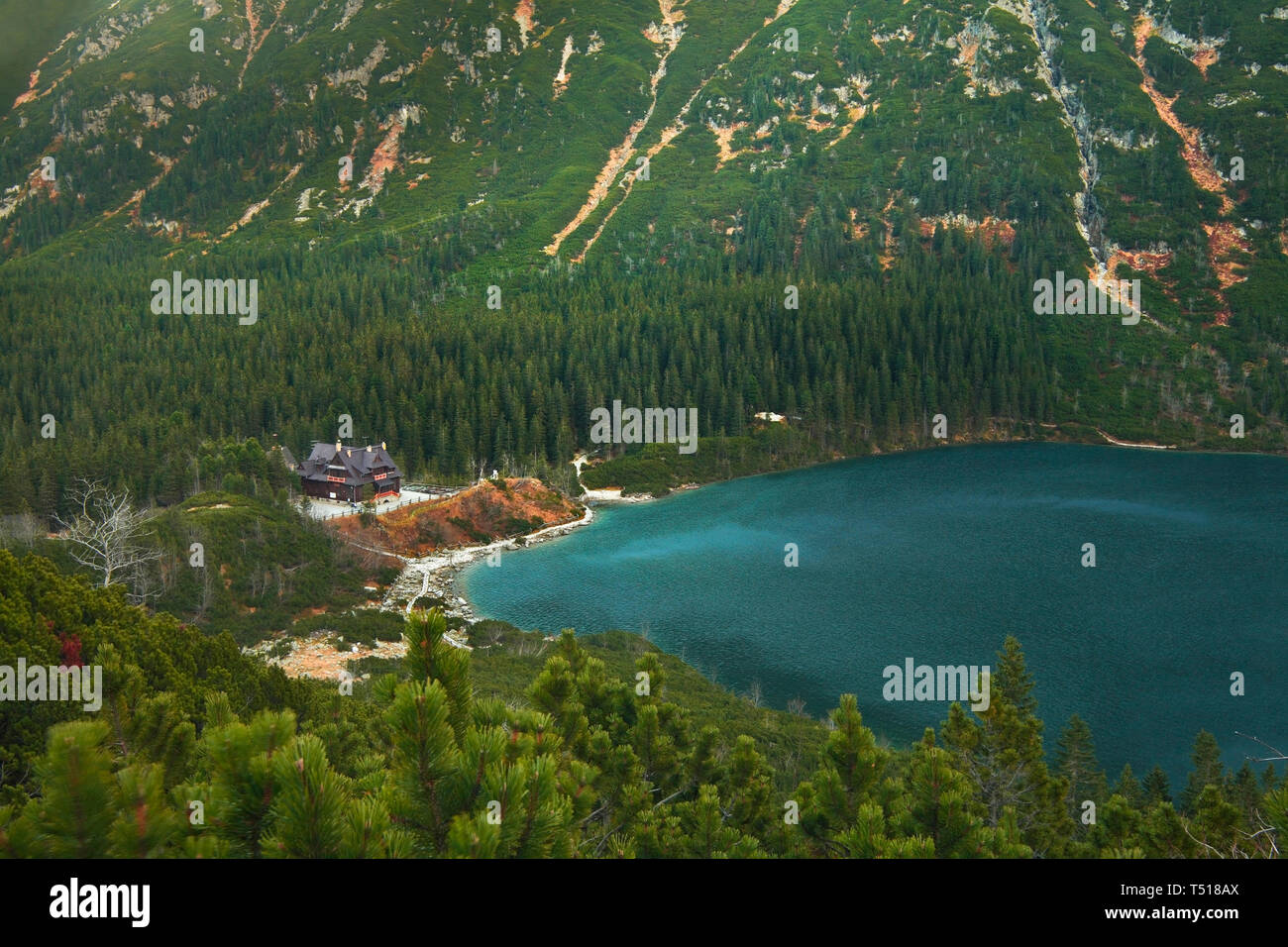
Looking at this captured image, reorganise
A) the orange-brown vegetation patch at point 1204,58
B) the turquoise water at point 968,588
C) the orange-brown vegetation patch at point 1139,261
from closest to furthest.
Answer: the turquoise water at point 968,588 → the orange-brown vegetation patch at point 1139,261 → the orange-brown vegetation patch at point 1204,58

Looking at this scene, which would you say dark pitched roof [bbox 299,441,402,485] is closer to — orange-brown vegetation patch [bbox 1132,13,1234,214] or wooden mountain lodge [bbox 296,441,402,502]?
wooden mountain lodge [bbox 296,441,402,502]

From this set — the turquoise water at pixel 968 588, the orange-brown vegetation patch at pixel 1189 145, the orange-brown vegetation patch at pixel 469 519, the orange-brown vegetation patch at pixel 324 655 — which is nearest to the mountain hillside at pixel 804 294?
the orange-brown vegetation patch at pixel 1189 145

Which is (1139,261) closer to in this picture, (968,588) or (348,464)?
(968,588)

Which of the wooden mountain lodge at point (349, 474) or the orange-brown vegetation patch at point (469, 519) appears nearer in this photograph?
the orange-brown vegetation patch at point (469, 519)

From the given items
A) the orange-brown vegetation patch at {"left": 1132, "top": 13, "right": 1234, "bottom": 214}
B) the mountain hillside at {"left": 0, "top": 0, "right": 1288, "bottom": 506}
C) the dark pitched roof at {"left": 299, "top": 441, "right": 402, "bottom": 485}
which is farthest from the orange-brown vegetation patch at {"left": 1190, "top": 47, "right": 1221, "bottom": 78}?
the dark pitched roof at {"left": 299, "top": 441, "right": 402, "bottom": 485}

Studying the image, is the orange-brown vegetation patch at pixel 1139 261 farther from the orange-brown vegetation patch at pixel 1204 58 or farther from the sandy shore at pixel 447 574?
the sandy shore at pixel 447 574

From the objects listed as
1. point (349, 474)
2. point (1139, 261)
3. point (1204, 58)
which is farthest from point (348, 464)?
point (1204, 58)

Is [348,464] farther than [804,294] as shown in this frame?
No

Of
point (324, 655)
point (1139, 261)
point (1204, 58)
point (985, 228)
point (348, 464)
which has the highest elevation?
point (1204, 58)
